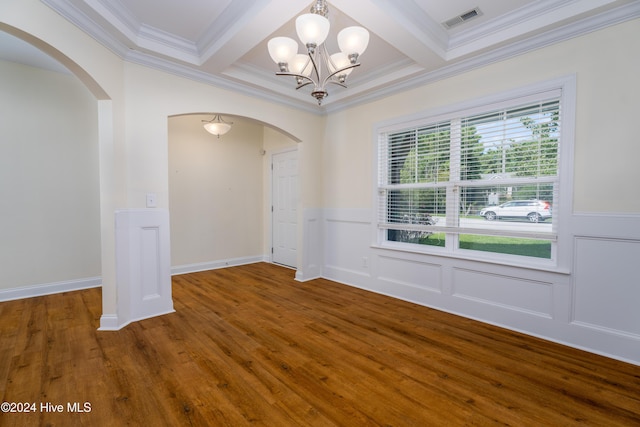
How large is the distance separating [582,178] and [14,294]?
6513 millimetres

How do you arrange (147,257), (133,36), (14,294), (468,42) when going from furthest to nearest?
1. (14,294)
2. (147,257)
3. (468,42)
4. (133,36)

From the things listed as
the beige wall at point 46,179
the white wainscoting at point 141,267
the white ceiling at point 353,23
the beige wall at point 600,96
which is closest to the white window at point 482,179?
the beige wall at point 600,96

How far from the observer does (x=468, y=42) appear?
117 inches

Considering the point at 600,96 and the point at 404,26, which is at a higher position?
the point at 404,26

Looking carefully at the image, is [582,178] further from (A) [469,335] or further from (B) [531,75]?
(A) [469,335]

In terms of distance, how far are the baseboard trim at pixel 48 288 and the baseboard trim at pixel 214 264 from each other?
112cm

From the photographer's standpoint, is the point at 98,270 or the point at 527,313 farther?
the point at 98,270

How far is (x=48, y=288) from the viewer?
3941 millimetres

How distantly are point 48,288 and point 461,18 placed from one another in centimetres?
593

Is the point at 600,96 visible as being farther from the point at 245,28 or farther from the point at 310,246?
the point at 310,246

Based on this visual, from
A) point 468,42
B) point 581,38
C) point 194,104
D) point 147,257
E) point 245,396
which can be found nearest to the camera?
point 245,396

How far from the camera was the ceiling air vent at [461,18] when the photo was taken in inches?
104

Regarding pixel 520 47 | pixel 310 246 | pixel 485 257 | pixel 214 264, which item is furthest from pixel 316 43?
pixel 214 264

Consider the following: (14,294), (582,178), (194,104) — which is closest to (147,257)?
(194,104)
